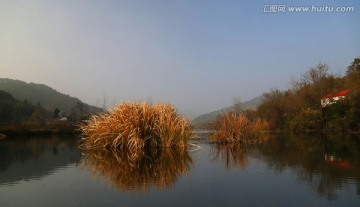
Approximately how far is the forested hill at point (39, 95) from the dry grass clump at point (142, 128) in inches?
3411

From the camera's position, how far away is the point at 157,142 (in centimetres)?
1142

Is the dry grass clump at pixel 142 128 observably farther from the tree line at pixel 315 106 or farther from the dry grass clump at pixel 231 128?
the tree line at pixel 315 106

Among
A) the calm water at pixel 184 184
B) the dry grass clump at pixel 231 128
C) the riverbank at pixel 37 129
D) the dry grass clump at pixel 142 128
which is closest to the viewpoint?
the calm water at pixel 184 184

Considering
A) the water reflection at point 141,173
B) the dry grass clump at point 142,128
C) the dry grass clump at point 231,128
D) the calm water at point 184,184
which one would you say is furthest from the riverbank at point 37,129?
the water reflection at point 141,173

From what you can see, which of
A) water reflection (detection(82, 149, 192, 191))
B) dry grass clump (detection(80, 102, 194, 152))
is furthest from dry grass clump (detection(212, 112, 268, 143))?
water reflection (detection(82, 149, 192, 191))

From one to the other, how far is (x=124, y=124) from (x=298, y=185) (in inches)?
271

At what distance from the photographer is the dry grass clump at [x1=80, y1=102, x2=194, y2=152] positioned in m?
10.7

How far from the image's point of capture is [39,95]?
106m

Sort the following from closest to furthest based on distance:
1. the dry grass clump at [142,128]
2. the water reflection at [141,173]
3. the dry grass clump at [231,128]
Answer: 1. the water reflection at [141,173]
2. the dry grass clump at [142,128]
3. the dry grass clump at [231,128]

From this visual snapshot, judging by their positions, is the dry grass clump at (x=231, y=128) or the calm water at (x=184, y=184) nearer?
the calm water at (x=184, y=184)

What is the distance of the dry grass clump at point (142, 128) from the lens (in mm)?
10719

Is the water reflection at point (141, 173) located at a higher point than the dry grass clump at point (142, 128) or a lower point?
lower

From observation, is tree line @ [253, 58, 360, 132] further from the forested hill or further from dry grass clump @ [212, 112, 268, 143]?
the forested hill

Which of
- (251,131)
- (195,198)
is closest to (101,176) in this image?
(195,198)
